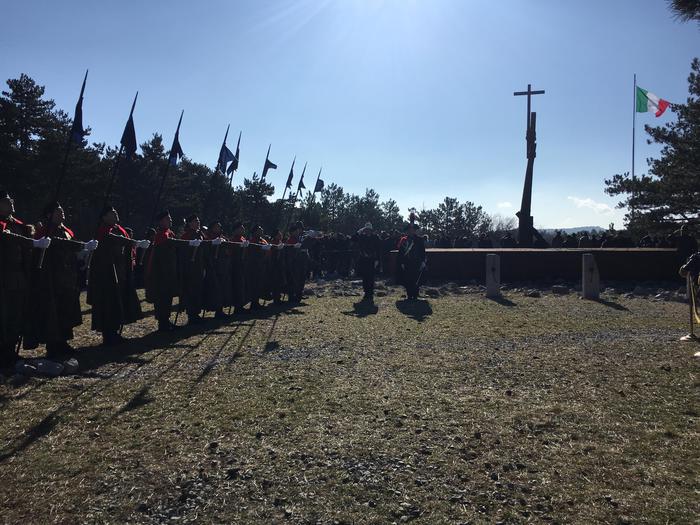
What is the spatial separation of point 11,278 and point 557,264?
60.5 ft

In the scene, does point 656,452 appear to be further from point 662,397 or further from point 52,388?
point 52,388

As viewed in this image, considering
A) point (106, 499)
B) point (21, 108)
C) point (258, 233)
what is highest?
point (21, 108)

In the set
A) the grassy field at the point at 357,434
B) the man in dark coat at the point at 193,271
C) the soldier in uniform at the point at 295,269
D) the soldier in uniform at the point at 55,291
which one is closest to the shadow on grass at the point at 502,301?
the soldier in uniform at the point at 295,269

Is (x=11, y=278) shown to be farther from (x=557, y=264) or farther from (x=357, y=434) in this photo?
(x=557, y=264)

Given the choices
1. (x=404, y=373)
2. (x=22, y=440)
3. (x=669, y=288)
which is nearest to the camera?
(x=22, y=440)

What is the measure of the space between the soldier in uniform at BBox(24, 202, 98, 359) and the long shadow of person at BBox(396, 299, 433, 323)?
22.5 feet

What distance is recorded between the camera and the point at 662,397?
594 centimetres

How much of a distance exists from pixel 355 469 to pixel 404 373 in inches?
119

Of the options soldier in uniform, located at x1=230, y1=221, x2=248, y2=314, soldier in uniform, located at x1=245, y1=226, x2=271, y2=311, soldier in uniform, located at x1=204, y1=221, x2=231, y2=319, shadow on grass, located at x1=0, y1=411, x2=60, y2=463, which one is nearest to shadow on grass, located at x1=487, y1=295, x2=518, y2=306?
soldier in uniform, located at x1=245, y1=226, x2=271, y2=311

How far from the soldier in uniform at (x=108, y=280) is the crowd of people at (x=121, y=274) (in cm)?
1

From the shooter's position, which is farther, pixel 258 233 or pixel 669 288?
pixel 669 288

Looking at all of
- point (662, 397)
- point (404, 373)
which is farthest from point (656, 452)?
point (404, 373)

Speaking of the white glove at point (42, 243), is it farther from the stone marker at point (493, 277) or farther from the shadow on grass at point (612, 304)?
the stone marker at point (493, 277)

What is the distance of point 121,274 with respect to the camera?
9016 millimetres
